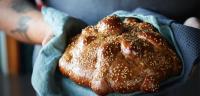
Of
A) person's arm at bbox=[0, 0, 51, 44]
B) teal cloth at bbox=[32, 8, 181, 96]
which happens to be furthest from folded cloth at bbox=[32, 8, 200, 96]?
person's arm at bbox=[0, 0, 51, 44]

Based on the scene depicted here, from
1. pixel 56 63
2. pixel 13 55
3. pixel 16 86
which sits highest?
pixel 56 63

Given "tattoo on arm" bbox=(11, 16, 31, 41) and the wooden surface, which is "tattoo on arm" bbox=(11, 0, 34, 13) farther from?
the wooden surface

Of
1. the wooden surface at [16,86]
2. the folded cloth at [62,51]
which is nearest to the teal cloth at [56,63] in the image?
the folded cloth at [62,51]

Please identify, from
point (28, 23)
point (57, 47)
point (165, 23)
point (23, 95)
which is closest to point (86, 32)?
point (57, 47)

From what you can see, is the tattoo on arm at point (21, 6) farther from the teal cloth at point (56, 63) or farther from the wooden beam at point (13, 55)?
the wooden beam at point (13, 55)

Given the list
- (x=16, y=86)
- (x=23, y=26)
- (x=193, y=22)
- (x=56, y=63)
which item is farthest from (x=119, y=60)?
(x=16, y=86)

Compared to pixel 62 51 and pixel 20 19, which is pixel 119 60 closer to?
pixel 62 51

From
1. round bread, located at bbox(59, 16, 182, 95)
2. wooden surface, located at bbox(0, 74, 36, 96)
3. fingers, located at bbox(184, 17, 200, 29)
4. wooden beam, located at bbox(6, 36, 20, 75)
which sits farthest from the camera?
wooden beam, located at bbox(6, 36, 20, 75)
